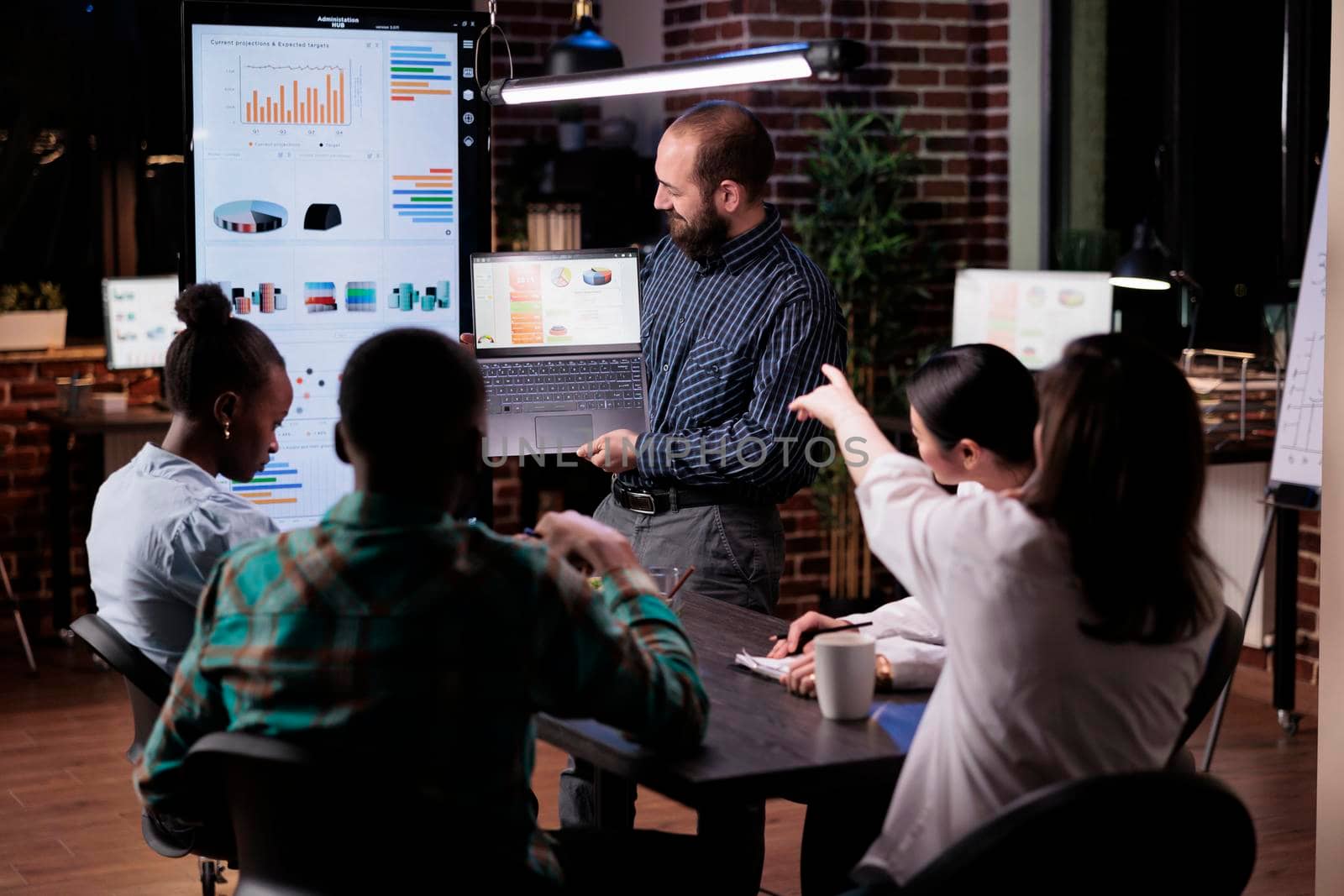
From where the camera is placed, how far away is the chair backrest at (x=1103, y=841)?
1579 mm

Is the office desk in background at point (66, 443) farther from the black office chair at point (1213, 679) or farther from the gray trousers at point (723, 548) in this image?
the black office chair at point (1213, 679)

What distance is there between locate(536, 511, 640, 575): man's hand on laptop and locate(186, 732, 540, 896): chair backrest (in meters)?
0.39

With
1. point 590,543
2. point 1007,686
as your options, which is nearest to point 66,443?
point 590,543

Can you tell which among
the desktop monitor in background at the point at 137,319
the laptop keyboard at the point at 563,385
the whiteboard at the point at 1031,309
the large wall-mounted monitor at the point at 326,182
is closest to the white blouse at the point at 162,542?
the laptop keyboard at the point at 563,385

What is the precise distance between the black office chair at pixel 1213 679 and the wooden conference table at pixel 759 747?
1.20 feet

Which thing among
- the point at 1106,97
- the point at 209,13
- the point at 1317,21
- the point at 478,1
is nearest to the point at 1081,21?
the point at 1106,97

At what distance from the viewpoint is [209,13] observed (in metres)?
3.20

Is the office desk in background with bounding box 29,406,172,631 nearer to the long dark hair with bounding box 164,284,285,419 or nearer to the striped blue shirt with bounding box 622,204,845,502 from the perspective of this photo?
the striped blue shirt with bounding box 622,204,845,502

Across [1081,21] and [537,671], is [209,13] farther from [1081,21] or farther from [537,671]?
[1081,21]

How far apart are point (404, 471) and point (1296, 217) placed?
4147 mm

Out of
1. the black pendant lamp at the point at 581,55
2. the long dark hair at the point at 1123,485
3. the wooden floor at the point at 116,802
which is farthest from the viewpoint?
the black pendant lamp at the point at 581,55

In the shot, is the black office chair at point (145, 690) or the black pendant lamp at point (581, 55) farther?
the black pendant lamp at point (581, 55)

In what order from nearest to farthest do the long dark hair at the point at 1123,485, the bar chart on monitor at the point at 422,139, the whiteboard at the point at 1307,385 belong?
the long dark hair at the point at 1123,485
the bar chart on monitor at the point at 422,139
the whiteboard at the point at 1307,385

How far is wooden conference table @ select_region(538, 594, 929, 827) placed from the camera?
71.9 inches
